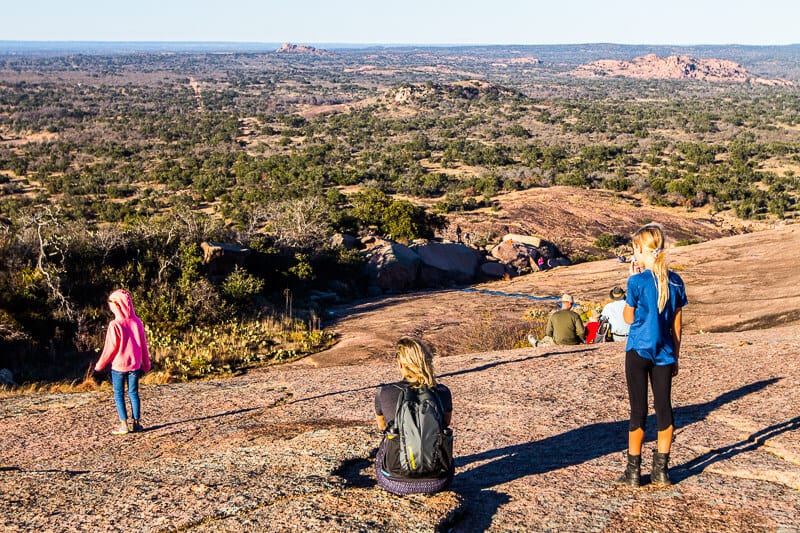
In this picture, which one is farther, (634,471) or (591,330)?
(591,330)

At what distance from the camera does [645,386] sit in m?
4.96

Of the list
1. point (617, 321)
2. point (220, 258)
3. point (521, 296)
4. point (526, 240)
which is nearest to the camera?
point (617, 321)

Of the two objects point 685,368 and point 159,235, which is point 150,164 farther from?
point 685,368

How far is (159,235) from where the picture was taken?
1568cm

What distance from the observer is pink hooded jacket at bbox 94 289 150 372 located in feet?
23.4

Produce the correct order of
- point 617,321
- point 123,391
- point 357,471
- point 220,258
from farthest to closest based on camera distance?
point 220,258
point 617,321
point 123,391
point 357,471

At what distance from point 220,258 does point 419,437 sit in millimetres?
11776

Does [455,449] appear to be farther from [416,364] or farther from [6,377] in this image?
[6,377]

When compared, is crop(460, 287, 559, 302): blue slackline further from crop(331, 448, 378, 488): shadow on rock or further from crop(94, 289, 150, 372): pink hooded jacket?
crop(331, 448, 378, 488): shadow on rock

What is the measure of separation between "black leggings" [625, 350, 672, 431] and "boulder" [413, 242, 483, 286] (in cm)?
1506

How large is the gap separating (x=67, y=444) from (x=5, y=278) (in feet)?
23.5

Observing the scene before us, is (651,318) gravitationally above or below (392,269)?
above

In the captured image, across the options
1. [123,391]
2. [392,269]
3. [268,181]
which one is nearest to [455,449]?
[123,391]

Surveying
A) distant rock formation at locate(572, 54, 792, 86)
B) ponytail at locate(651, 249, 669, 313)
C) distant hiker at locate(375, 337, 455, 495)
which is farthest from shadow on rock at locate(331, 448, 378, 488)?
distant rock formation at locate(572, 54, 792, 86)
